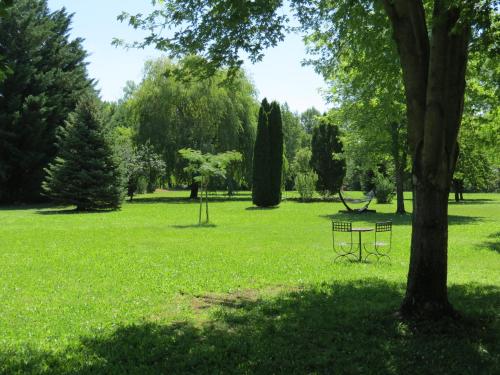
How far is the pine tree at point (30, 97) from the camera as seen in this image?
30781mm

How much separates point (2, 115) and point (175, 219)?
16.9 m

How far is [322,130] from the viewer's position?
49625 mm

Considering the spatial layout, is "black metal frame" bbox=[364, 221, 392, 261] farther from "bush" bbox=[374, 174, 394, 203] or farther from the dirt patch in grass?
"bush" bbox=[374, 174, 394, 203]

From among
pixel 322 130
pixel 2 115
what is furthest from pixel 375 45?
pixel 322 130

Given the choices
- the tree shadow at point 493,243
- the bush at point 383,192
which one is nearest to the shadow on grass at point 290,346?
the tree shadow at point 493,243

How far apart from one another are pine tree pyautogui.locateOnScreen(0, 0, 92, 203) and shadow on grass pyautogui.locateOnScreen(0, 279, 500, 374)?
2862 centimetres

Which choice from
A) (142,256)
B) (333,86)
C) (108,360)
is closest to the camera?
(108,360)

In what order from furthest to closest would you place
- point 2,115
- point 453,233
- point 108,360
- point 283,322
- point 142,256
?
point 2,115
point 453,233
point 142,256
point 283,322
point 108,360

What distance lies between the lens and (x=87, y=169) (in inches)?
1009

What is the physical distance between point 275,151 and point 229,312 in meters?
25.9

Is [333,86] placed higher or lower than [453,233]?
higher

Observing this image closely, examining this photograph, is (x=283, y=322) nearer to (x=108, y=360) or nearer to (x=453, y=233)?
(x=108, y=360)

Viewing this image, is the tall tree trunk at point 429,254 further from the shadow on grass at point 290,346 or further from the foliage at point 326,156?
the foliage at point 326,156

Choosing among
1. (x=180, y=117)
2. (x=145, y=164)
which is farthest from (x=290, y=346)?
(x=145, y=164)
